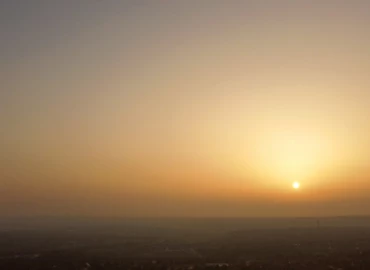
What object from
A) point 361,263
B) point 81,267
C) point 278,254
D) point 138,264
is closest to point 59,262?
point 81,267

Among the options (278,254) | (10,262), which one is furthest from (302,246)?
(10,262)

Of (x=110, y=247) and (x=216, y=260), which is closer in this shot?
(x=216, y=260)

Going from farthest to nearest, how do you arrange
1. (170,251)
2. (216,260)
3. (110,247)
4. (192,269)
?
(110,247), (170,251), (216,260), (192,269)

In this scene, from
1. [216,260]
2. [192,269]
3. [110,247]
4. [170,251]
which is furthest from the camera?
[110,247]

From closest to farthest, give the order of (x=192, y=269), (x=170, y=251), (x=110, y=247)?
(x=192, y=269), (x=170, y=251), (x=110, y=247)

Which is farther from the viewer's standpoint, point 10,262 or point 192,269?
point 10,262

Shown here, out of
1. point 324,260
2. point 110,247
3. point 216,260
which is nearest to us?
point 324,260

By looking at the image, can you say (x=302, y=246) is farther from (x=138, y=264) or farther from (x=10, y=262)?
(x=10, y=262)

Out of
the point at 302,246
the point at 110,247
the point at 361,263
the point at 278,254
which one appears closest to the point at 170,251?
the point at 110,247

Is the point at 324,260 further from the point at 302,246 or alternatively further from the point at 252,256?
the point at 302,246
